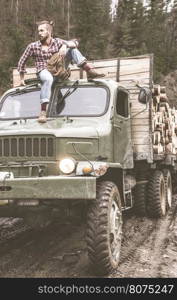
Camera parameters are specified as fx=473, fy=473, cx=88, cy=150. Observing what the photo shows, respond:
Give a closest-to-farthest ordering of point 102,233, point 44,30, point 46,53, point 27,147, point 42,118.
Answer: point 102,233, point 27,147, point 42,118, point 44,30, point 46,53

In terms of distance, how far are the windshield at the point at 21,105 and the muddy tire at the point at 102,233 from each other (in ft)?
A: 6.28

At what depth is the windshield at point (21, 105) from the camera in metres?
→ 7.03

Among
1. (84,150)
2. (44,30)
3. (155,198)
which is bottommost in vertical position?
(155,198)

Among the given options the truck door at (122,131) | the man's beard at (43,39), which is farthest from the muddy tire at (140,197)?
the man's beard at (43,39)

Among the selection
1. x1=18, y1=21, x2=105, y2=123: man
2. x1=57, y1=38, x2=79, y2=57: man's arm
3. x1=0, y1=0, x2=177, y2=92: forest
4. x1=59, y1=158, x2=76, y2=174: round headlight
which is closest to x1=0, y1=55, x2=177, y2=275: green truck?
x1=59, y1=158, x2=76, y2=174: round headlight

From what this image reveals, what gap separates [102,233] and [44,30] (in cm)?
329

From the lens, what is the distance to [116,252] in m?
5.80

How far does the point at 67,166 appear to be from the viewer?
5.46m

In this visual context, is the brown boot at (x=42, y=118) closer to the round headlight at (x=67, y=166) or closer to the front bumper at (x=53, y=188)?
the round headlight at (x=67, y=166)

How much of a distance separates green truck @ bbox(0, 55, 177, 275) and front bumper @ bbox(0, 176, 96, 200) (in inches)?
0.4

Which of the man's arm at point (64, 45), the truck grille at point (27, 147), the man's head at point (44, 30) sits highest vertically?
the man's head at point (44, 30)

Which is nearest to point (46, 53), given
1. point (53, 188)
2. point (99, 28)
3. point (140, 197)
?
point (53, 188)

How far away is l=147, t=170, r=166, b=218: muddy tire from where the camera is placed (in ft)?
30.9

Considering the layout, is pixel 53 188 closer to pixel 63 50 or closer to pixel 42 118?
pixel 42 118
